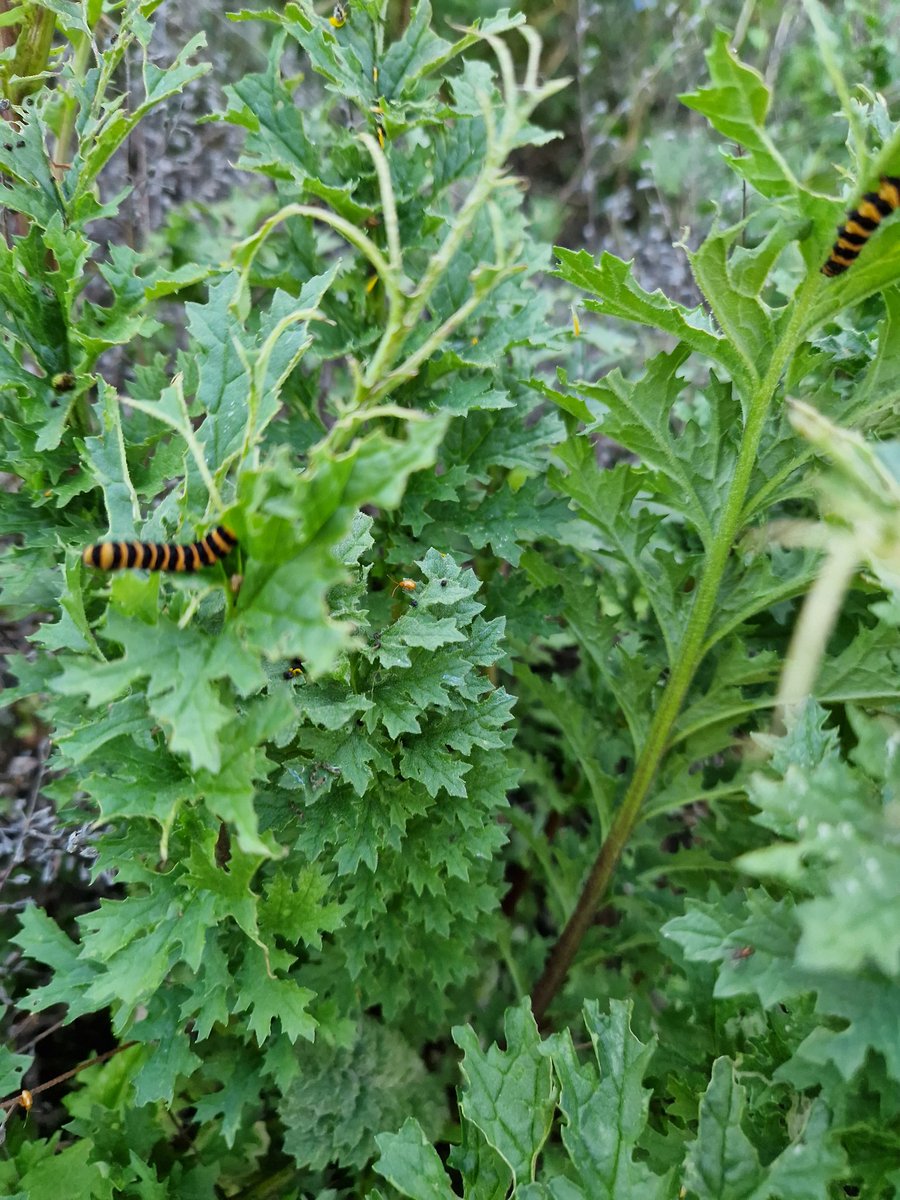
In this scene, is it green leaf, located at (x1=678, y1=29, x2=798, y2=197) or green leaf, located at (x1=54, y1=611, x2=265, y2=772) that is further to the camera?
green leaf, located at (x1=678, y1=29, x2=798, y2=197)

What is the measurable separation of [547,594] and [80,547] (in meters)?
0.92

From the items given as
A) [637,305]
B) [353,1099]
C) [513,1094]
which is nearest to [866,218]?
[637,305]

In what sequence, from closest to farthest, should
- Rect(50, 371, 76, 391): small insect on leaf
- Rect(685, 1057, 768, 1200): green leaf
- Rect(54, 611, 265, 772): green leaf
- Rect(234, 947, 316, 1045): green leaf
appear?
Rect(54, 611, 265, 772): green leaf → Rect(685, 1057, 768, 1200): green leaf → Rect(234, 947, 316, 1045): green leaf → Rect(50, 371, 76, 391): small insect on leaf

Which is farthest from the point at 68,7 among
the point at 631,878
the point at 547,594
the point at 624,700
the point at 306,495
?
the point at 631,878

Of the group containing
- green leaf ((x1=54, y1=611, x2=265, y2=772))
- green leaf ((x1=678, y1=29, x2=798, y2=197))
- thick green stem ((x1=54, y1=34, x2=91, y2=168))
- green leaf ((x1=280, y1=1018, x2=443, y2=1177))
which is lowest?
green leaf ((x1=280, y1=1018, x2=443, y2=1177))

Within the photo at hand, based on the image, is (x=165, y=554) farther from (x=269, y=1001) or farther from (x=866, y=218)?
(x=866, y=218)

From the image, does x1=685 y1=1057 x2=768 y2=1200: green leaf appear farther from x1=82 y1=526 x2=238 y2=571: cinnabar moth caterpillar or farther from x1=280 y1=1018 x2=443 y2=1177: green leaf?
x1=82 y1=526 x2=238 y2=571: cinnabar moth caterpillar

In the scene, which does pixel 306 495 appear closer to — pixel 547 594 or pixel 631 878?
pixel 547 594

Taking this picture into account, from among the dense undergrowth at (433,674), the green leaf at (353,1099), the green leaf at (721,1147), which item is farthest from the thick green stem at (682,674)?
the green leaf at (721,1147)

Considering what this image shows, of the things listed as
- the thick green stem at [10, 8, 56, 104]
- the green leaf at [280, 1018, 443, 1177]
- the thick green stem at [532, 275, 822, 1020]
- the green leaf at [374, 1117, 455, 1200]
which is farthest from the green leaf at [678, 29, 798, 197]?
the green leaf at [280, 1018, 443, 1177]

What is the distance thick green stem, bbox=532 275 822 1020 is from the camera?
1431 mm

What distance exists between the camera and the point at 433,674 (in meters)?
1.46

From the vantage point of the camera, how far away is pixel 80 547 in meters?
1.56

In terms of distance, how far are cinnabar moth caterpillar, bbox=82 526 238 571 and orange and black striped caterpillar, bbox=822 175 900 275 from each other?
0.89m
